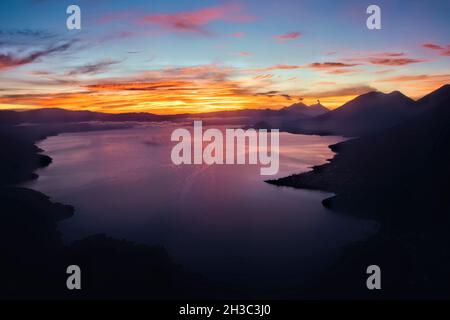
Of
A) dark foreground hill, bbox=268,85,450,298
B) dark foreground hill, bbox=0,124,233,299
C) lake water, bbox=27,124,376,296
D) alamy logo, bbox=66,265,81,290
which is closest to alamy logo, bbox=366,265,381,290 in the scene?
dark foreground hill, bbox=268,85,450,298

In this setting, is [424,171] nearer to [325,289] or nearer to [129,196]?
[325,289]

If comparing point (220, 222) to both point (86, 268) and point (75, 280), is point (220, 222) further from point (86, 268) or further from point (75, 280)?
point (75, 280)

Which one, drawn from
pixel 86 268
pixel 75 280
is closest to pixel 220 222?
pixel 86 268

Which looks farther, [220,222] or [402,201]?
[220,222]

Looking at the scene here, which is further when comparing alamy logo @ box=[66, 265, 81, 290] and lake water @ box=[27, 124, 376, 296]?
lake water @ box=[27, 124, 376, 296]

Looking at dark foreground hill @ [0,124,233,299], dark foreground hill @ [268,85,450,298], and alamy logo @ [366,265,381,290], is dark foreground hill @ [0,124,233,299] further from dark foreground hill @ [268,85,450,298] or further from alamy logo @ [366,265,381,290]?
dark foreground hill @ [268,85,450,298]
